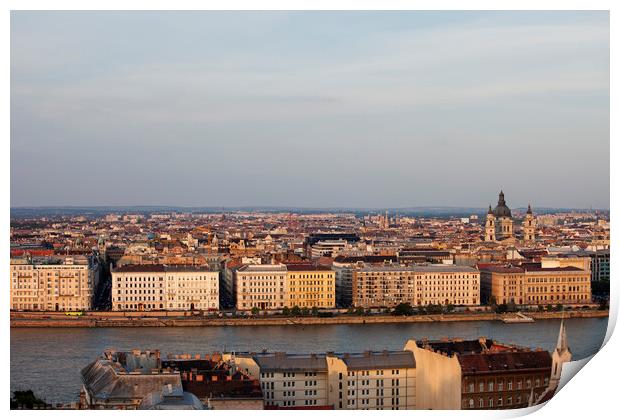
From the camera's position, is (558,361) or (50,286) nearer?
(558,361)

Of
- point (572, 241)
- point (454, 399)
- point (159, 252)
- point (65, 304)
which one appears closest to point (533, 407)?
point (454, 399)

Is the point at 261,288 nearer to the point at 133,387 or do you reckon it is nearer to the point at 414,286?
the point at 414,286

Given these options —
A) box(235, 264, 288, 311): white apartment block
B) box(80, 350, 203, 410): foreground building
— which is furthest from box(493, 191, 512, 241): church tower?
box(80, 350, 203, 410): foreground building

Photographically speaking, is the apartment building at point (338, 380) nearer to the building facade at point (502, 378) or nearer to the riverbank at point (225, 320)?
the building facade at point (502, 378)

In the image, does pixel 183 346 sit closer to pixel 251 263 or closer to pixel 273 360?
pixel 273 360

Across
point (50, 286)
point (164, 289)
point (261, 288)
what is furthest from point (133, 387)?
point (261, 288)
